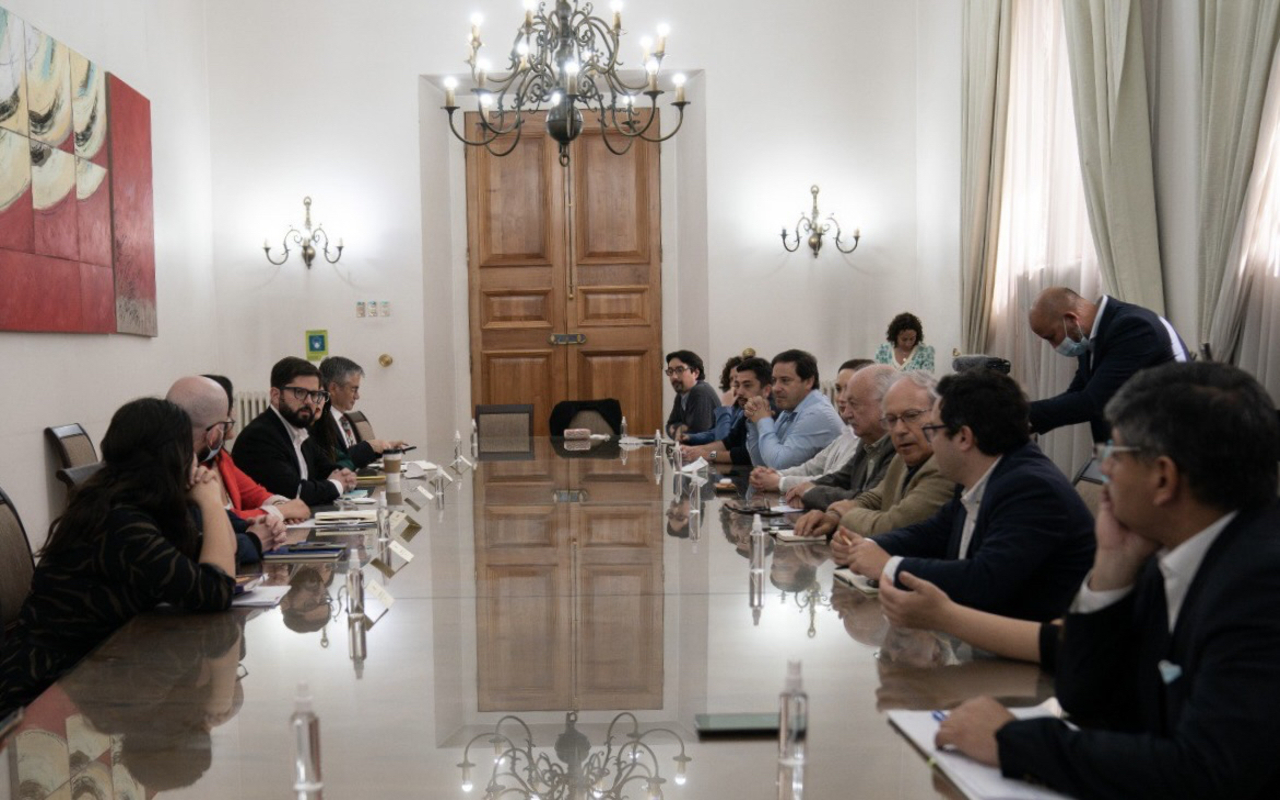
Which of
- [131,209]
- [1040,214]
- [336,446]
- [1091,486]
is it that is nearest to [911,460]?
[1091,486]

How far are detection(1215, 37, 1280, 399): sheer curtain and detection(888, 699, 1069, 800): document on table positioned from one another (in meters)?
3.19

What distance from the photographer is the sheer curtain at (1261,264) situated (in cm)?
426

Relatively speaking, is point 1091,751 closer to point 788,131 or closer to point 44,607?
point 44,607

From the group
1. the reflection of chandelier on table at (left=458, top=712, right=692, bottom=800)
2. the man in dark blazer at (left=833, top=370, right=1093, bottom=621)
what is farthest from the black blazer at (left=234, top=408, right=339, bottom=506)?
the reflection of chandelier on table at (left=458, top=712, right=692, bottom=800)

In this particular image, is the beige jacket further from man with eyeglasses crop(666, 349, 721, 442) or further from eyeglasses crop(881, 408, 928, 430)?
man with eyeglasses crop(666, 349, 721, 442)

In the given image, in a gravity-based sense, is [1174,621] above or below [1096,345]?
below

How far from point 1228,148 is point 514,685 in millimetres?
3886

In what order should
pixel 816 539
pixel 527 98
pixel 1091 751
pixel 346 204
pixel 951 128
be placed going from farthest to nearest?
pixel 346 204
pixel 951 128
pixel 527 98
pixel 816 539
pixel 1091 751

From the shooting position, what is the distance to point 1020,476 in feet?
7.49

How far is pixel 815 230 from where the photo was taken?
8.68 meters

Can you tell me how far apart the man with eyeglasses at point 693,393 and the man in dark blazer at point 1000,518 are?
15.9 feet

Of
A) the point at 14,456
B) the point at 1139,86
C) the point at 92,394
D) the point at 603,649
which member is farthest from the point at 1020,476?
the point at 92,394

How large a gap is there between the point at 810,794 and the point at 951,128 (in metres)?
7.32

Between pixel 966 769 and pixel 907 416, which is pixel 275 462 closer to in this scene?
pixel 907 416
